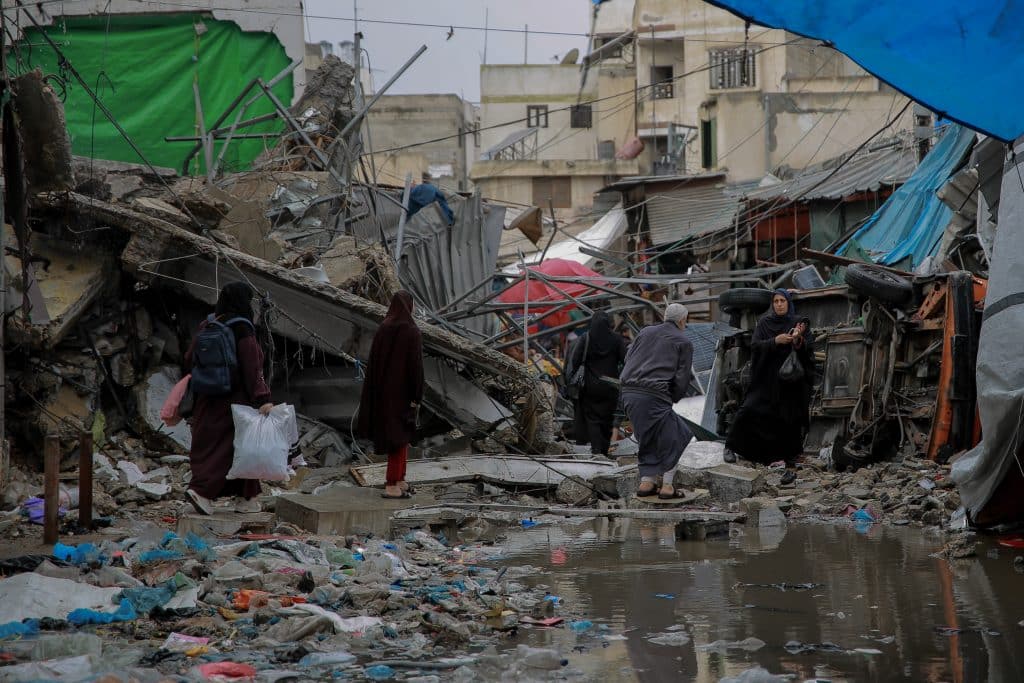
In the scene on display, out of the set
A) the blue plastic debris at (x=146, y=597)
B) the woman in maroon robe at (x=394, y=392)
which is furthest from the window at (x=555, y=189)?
the blue plastic debris at (x=146, y=597)

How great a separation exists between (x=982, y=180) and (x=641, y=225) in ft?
75.9

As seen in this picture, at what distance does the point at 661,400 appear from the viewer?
33.7ft

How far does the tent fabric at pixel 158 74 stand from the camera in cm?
1833

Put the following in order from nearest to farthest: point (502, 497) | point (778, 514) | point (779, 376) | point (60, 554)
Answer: point (60, 554), point (778, 514), point (502, 497), point (779, 376)

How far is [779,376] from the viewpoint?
1227 centimetres

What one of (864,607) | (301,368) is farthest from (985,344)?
(301,368)

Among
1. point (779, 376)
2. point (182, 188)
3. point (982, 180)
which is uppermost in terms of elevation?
point (182, 188)

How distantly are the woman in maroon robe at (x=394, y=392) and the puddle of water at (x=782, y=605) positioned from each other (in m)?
1.43

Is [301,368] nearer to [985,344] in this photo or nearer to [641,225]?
[985,344]

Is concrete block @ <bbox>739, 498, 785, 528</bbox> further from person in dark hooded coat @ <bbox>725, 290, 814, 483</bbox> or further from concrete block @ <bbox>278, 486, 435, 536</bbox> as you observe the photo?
concrete block @ <bbox>278, 486, 435, 536</bbox>

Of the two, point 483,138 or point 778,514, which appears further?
point 483,138

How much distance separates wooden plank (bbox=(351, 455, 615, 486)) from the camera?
10.9 meters

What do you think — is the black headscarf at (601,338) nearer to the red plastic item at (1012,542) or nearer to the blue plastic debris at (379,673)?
the red plastic item at (1012,542)

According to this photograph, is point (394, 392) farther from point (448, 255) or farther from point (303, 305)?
point (448, 255)
